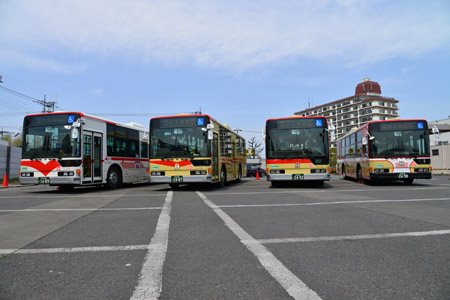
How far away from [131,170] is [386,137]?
12.9 metres

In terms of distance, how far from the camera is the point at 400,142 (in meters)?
14.1

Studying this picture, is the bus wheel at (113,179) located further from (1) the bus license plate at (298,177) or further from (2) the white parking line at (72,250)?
(2) the white parking line at (72,250)

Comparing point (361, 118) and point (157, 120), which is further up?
point (361, 118)

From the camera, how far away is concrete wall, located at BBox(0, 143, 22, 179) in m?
22.2

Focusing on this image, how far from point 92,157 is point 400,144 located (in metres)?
13.9

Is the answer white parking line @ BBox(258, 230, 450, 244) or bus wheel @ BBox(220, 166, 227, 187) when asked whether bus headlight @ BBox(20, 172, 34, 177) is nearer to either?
bus wheel @ BBox(220, 166, 227, 187)

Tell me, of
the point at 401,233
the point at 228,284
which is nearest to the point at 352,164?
the point at 401,233

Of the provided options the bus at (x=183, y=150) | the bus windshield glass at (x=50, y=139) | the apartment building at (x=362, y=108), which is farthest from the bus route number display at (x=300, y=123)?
the apartment building at (x=362, y=108)

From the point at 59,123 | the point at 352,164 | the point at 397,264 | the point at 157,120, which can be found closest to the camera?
the point at 397,264

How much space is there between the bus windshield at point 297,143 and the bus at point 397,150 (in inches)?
100

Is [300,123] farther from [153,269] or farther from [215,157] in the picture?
[153,269]

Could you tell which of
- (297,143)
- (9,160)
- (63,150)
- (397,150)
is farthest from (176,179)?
(9,160)

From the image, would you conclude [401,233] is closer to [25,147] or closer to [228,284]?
[228,284]

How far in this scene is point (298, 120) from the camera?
14016 mm
